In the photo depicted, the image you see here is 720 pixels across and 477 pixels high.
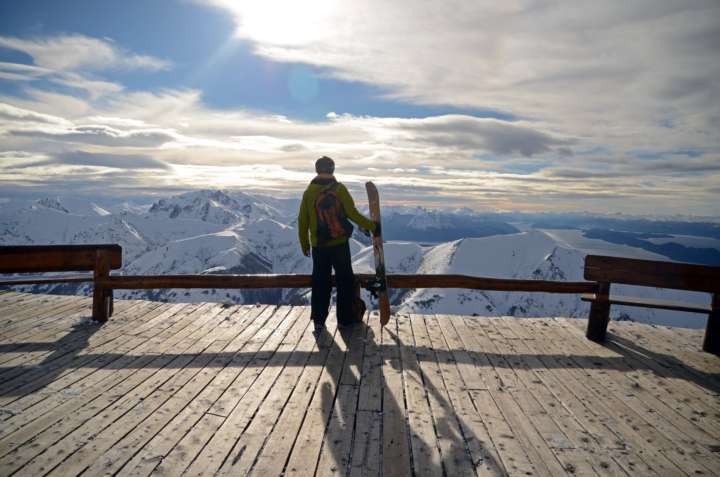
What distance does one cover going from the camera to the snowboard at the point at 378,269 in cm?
852

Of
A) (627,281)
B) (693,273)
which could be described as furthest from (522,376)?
(693,273)

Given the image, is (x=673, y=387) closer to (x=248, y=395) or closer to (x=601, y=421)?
(x=601, y=421)

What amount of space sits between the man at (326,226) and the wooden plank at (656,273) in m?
4.30

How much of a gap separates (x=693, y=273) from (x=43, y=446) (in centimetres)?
961

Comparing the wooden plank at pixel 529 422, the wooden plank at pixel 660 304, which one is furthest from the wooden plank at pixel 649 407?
the wooden plank at pixel 529 422

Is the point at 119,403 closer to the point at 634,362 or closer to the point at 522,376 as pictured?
the point at 522,376

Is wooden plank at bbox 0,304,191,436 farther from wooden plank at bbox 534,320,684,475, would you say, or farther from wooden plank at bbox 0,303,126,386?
wooden plank at bbox 534,320,684,475

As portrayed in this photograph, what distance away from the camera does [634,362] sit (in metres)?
7.54

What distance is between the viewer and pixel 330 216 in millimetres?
8305

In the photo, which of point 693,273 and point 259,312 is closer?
point 693,273

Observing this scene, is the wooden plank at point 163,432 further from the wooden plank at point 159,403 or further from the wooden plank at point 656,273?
the wooden plank at point 656,273

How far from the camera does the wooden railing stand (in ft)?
26.3

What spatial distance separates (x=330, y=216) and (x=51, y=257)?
5.46 m

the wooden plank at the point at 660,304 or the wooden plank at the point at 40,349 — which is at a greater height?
the wooden plank at the point at 660,304
